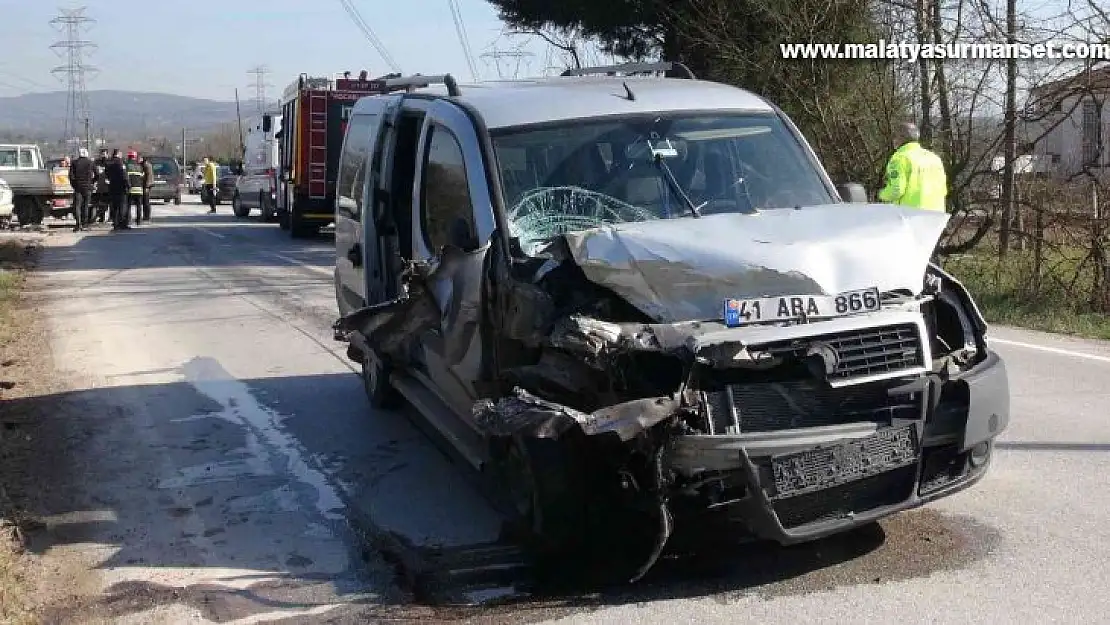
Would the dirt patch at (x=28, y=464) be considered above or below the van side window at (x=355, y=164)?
below

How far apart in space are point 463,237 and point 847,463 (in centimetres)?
214

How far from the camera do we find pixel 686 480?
449 centimetres

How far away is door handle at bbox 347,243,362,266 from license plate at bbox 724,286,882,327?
3927 mm

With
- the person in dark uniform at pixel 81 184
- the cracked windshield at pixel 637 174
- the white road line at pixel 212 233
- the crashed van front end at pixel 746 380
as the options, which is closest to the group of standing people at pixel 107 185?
the person in dark uniform at pixel 81 184

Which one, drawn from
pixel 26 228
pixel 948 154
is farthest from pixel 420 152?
pixel 26 228

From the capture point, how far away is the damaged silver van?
177 inches

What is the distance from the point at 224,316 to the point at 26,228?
1919 centimetres

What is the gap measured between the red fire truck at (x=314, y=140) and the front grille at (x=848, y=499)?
65.7 ft

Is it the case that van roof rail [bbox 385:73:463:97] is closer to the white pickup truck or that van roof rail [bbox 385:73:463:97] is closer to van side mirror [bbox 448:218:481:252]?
van side mirror [bbox 448:218:481:252]

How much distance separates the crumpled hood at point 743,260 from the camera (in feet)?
15.3

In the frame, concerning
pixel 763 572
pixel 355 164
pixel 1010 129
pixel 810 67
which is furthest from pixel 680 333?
pixel 810 67

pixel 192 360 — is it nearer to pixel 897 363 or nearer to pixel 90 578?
pixel 90 578

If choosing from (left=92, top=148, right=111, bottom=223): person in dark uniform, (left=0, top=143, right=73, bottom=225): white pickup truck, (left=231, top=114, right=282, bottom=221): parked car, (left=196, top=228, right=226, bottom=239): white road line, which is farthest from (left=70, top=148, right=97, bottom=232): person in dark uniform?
(left=231, top=114, right=282, bottom=221): parked car

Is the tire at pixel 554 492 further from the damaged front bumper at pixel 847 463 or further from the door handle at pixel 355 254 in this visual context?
the door handle at pixel 355 254
